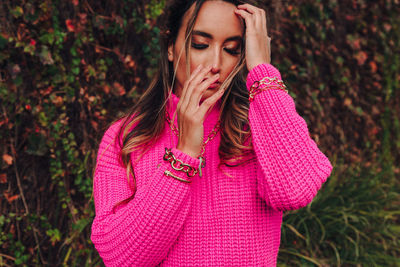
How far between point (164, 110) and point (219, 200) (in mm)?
479

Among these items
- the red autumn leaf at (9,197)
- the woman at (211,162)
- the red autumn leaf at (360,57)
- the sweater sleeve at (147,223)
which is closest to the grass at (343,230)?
the red autumn leaf at (360,57)

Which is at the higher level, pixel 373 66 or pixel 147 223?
pixel 147 223

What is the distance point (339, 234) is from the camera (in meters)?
2.91

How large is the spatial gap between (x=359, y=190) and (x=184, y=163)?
261 cm

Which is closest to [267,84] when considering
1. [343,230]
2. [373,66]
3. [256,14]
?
[256,14]

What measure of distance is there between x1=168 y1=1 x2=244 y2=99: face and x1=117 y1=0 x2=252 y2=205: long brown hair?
2cm

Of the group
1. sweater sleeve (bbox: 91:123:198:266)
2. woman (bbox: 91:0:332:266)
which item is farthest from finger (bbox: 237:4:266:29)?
sweater sleeve (bbox: 91:123:198:266)

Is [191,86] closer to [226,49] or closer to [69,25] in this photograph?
[226,49]

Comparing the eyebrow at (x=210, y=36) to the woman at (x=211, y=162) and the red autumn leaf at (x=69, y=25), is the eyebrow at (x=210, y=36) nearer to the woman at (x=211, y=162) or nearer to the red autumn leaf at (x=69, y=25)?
the woman at (x=211, y=162)

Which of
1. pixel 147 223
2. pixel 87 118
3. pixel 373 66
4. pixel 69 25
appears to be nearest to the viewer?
pixel 147 223

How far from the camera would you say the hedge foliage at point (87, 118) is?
2.30m

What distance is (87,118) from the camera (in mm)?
2580

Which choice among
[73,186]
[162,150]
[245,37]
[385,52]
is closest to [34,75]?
[73,186]

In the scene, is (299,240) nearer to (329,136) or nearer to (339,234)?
(339,234)
